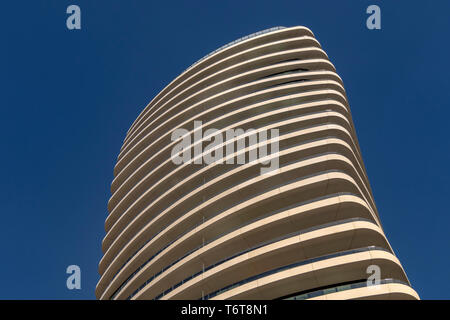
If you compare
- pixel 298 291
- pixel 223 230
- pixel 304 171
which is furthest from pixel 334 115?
pixel 298 291

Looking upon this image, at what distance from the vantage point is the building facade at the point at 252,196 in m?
24.7

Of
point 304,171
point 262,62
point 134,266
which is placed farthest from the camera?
point 262,62

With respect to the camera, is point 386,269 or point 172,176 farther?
point 172,176

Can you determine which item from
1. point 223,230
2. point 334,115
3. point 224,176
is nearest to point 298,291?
point 223,230

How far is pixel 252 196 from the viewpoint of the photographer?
3030 centimetres

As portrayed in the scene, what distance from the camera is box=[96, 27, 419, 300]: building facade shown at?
24.7 metres
